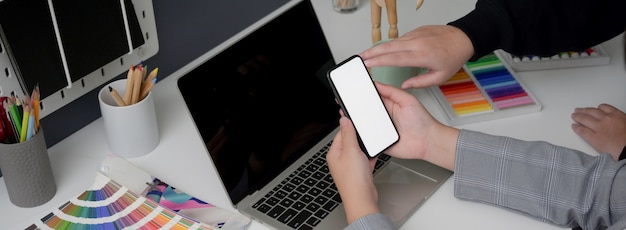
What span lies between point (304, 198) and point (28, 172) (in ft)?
1.19

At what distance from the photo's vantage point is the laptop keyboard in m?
0.96

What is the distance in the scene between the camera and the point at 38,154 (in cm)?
95

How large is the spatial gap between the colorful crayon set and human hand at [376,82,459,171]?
0.30 meters

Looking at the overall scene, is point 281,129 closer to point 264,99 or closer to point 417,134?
point 264,99

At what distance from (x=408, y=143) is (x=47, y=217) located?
1.63 ft

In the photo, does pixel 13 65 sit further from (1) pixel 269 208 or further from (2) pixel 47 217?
(1) pixel 269 208

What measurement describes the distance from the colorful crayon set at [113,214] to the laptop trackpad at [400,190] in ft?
0.80

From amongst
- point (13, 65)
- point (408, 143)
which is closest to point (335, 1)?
point (408, 143)

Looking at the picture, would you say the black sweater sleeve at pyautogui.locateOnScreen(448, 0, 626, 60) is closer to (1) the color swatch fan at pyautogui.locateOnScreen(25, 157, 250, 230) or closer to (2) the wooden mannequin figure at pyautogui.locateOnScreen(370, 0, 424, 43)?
(2) the wooden mannequin figure at pyautogui.locateOnScreen(370, 0, 424, 43)

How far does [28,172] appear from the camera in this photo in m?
0.95

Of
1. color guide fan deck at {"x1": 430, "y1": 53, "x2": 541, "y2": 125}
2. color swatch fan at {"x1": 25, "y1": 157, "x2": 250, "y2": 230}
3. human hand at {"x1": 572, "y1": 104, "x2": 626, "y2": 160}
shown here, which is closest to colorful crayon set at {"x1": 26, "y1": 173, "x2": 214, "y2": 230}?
color swatch fan at {"x1": 25, "y1": 157, "x2": 250, "y2": 230}

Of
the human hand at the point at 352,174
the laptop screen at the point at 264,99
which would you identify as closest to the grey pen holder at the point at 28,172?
the laptop screen at the point at 264,99

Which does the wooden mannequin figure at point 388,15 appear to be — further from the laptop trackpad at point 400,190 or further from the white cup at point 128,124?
the white cup at point 128,124

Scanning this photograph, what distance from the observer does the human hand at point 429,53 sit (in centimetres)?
108
